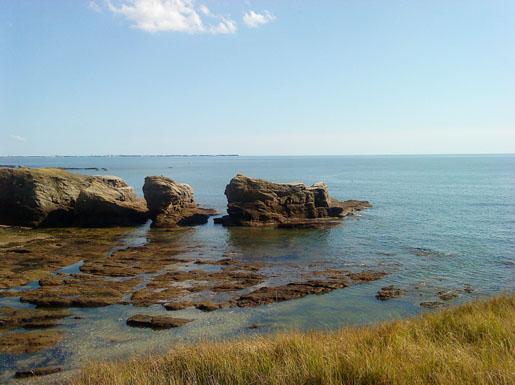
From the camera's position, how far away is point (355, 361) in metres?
9.32

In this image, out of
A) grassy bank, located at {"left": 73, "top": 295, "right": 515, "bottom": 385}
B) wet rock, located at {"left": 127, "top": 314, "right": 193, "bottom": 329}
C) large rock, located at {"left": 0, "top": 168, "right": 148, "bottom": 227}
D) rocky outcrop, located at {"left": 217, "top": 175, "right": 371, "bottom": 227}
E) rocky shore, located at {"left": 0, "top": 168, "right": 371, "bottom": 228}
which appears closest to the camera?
grassy bank, located at {"left": 73, "top": 295, "right": 515, "bottom": 385}

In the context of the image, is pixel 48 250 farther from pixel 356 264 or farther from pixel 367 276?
pixel 367 276

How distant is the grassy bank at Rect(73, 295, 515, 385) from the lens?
8781 mm

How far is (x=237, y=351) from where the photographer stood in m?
11.1

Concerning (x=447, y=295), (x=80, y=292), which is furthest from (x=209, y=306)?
(x=447, y=295)

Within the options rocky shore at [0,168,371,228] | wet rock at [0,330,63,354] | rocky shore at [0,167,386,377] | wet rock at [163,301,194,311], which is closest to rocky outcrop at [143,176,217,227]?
rocky shore at [0,168,371,228]

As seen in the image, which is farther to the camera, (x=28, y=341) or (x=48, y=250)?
(x=48, y=250)

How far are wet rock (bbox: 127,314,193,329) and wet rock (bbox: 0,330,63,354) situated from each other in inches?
117

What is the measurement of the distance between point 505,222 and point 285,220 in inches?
889

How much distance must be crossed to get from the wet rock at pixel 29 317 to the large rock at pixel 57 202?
24.8m

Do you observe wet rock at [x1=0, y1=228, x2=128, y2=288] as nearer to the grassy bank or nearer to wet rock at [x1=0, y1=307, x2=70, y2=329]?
wet rock at [x1=0, y1=307, x2=70, y2=329]

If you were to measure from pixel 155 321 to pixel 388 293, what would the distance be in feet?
39.2

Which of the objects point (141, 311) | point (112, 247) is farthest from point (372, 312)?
point (112, 247)

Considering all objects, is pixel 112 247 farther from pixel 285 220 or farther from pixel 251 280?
pixel 285 220
